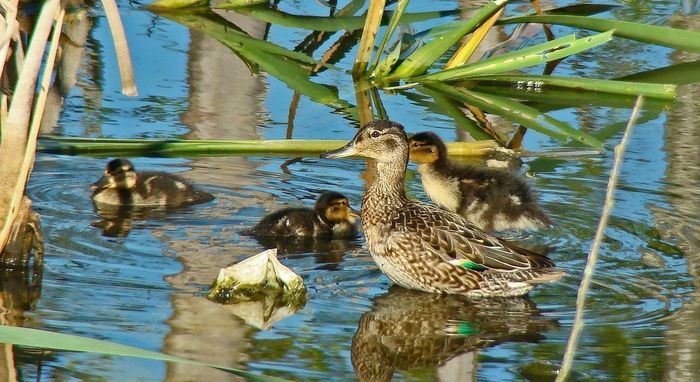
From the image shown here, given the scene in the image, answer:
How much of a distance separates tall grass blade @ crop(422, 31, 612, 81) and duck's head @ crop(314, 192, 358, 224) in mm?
1844

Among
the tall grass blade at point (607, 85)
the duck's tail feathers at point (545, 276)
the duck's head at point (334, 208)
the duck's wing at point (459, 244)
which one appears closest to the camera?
the duck's tail feathers at point (545, 276)

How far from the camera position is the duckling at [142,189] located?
20.6ft

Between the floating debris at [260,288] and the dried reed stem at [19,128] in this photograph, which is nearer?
the dried reed stem at [19,128]

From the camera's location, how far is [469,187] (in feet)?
21.9

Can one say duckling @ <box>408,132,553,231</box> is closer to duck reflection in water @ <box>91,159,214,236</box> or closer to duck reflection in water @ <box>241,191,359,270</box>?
duck reflection in water @ <box>241,191,359,270</box>

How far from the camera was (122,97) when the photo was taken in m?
7.93

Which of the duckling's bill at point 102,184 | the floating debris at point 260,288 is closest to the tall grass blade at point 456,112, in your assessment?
the duckling's bill at point 102,184

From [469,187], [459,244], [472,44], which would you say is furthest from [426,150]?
[472,44]

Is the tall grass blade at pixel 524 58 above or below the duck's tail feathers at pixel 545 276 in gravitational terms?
above

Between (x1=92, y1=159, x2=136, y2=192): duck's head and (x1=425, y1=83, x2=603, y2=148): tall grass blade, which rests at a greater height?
(x1=425, y1=83, x2=603, y2=148): tall grass blade

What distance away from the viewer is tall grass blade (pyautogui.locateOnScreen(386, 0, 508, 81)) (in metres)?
7.78

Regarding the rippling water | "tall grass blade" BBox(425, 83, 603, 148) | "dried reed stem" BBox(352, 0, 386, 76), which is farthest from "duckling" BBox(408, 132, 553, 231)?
"dried reed stem" BBox(352, 0, 386, 76)

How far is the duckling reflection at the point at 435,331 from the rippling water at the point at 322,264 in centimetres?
1

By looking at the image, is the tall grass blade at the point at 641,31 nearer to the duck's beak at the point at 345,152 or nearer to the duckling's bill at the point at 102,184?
the duck's beak at the point at 345,152
